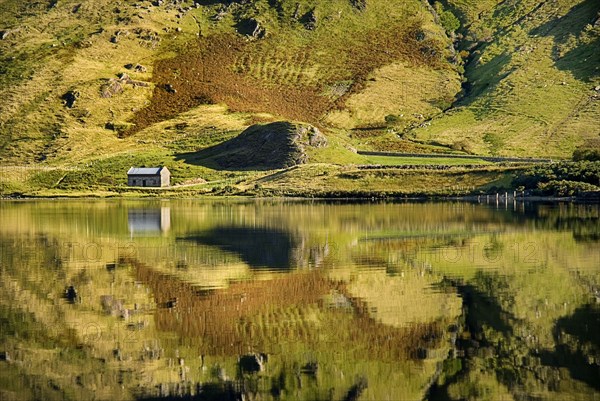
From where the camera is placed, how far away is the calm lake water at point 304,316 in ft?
73.4

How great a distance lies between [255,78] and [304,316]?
15228cm

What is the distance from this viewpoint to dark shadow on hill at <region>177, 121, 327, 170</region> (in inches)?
4961

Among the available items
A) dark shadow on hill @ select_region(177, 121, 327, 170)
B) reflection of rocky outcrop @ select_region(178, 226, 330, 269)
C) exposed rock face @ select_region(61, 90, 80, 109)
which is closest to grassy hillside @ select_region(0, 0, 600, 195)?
exposed rock face @ select_region(61, 90, 80, 109)

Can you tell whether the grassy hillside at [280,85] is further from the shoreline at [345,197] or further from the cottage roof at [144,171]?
the shoreline at [345,197]

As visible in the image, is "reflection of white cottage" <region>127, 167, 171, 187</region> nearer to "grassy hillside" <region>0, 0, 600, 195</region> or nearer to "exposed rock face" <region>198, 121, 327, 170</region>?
"grassy hillside" <region>0, 0, 600, 195</region>

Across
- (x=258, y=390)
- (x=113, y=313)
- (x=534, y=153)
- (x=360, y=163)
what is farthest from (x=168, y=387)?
(x=534, y=153)

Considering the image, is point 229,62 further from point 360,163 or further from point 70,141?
point 360,163

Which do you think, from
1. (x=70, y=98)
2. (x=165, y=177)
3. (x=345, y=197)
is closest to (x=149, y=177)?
(x=165, y=177)

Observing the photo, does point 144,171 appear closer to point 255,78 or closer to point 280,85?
point 280,85

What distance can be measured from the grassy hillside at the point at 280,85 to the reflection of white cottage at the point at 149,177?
229cm

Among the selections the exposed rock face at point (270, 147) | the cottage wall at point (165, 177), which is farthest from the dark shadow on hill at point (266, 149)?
the cottage wall at point (165, 177)

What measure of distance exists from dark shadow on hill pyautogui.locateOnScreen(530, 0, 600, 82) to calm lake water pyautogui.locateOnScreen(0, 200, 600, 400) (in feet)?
365

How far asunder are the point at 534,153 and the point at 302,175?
37.7 metres

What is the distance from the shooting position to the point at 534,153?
5143 inches
